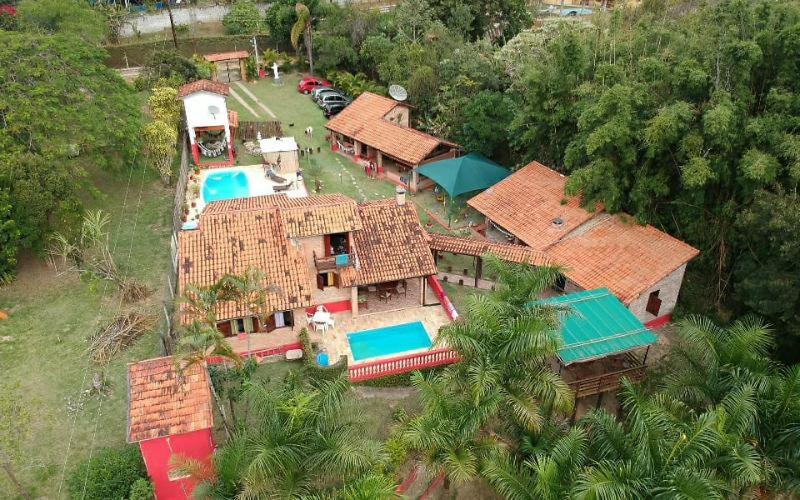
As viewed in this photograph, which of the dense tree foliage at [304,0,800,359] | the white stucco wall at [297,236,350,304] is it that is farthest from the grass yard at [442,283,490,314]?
the dense tree foliage at [304,0,800,359]

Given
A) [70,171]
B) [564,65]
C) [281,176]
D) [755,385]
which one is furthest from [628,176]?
[70,171]

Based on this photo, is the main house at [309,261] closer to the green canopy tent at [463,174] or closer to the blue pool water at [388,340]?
the blue pool water at [388,340]

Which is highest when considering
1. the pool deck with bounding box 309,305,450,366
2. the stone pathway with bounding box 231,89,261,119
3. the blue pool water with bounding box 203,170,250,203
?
the stone pathway with bounding box 231,89,261,119

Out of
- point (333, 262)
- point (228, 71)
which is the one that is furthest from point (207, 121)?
point (333, 262)

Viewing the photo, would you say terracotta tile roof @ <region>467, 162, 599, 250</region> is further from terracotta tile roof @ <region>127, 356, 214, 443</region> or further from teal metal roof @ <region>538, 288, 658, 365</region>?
terracotta tile roof @ <region>127, 356, 214, 443</region>

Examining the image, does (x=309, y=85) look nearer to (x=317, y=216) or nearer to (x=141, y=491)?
(x=317, y=216)

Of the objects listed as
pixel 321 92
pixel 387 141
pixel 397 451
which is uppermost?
pixel 387 141

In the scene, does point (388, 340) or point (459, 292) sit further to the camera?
point (459, 292)

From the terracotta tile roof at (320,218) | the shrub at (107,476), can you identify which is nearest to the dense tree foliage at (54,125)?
the terracotta tile roof at (320,218)
